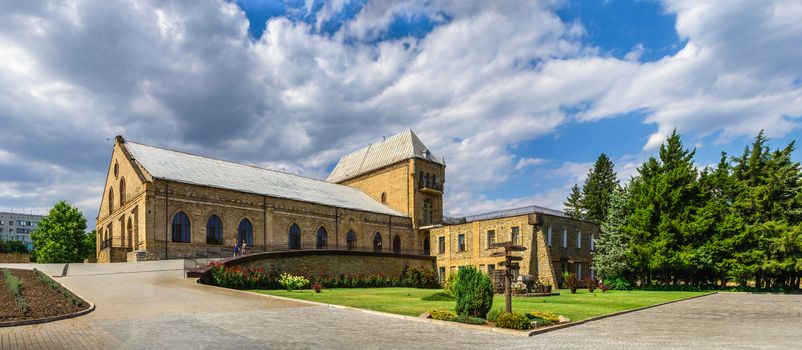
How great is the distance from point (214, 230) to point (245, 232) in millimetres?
2523

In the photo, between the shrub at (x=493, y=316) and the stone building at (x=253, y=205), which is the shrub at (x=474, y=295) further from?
the stone building at (x=253, y=205)

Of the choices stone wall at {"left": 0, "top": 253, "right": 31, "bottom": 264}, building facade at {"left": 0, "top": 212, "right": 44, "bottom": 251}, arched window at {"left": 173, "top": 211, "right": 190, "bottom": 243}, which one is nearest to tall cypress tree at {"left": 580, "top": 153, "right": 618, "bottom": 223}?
arched window at {"left": 173, "top": 211, "right": 190, "bottom": 243}

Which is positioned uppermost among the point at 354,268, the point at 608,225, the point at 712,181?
the point at 712,181

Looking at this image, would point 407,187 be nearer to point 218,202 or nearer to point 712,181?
point 218,202

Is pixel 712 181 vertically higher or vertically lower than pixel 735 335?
higher

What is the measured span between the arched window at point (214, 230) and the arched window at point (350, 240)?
41.0 ft

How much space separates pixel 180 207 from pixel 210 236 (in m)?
3.22

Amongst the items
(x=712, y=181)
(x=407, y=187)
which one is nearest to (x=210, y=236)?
(x=407, y=187)

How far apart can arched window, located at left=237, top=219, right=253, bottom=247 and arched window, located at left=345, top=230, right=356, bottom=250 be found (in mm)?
9964

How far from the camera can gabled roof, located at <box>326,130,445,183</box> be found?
56875mm

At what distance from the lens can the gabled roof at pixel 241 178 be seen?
39.4m

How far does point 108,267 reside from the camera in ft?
98.2

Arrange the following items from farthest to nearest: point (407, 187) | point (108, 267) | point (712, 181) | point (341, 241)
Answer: point (407, 187) → point (341, 241) → point (712, 181) → point (108, 267)

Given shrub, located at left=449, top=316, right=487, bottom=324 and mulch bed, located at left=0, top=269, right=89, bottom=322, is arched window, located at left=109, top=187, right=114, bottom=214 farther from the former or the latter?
shrub, located at left=449, top=316, right=487, bottom=324
